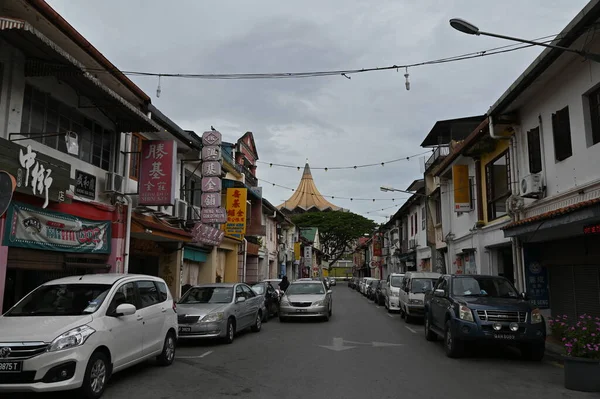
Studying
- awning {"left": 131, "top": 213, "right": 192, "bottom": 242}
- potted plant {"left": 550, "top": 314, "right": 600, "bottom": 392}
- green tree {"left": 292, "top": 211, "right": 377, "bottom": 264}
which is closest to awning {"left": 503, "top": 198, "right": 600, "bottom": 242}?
potted plant {"left": 550, "top": 314, "right": 600, "bottom": 392}

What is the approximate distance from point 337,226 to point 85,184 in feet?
181

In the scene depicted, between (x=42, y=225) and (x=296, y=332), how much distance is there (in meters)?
7.90

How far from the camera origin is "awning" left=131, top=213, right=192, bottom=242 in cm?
1495

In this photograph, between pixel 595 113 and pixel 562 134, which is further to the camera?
pixel 562 134

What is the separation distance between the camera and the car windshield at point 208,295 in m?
13.3

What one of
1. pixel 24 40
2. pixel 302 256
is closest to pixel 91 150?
pixel 24 40

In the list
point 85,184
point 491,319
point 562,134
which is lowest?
point 491,319

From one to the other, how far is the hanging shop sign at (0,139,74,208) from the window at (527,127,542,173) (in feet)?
41.7

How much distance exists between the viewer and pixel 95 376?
6.73 m

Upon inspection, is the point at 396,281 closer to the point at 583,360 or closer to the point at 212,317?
the point at 212,317

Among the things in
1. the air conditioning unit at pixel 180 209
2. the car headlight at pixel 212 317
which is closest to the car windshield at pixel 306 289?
the air conditioning unit at pixel 180 209

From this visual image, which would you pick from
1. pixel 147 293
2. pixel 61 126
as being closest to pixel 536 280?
pixel 147 293

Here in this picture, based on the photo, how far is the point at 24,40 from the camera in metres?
9.55

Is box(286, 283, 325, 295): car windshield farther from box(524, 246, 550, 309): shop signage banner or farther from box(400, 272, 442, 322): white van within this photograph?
box(524, 246, 550, 309): shop signage banner
